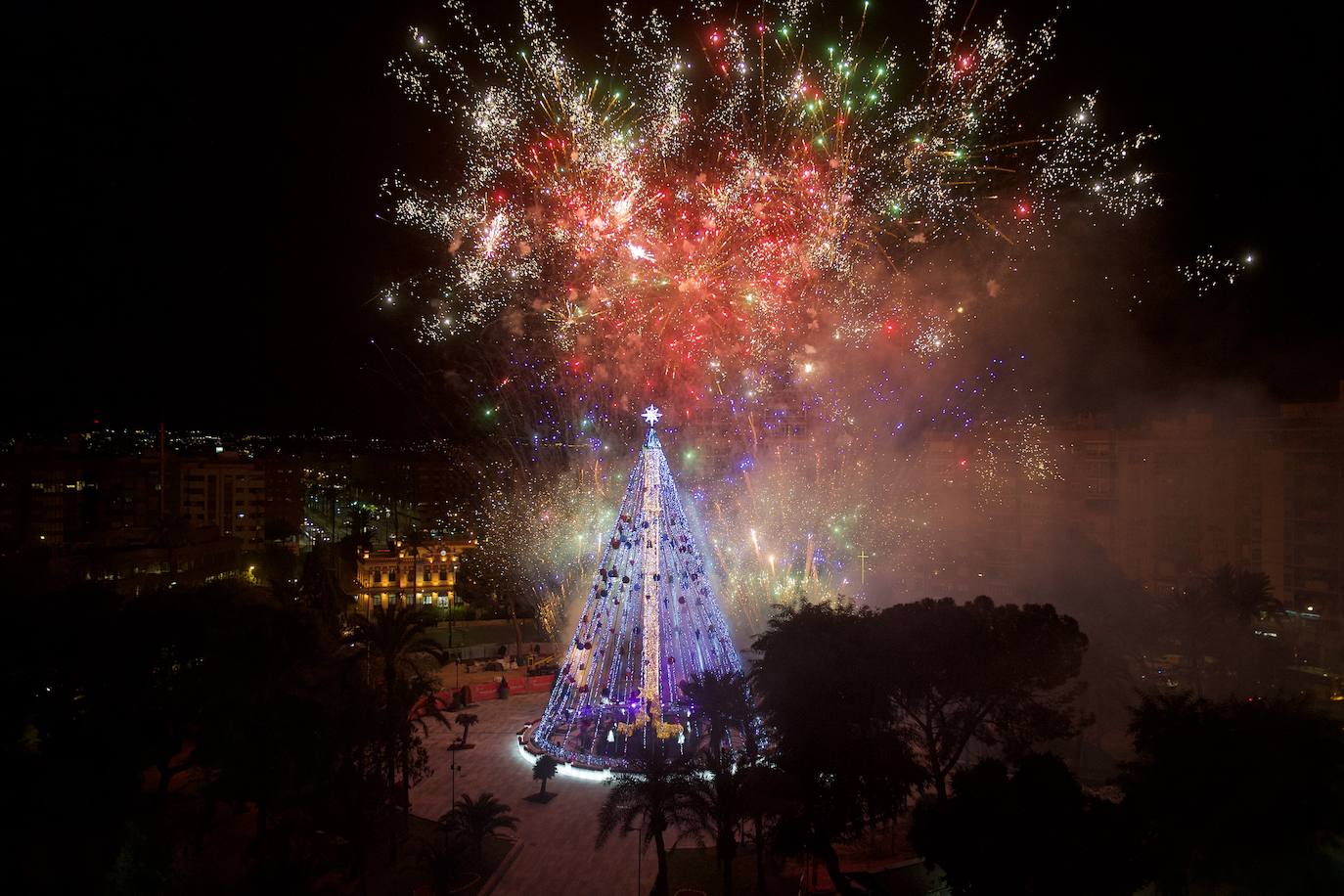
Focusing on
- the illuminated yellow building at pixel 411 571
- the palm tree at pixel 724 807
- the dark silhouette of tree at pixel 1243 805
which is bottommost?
the illuminated yellow building at pixel 411 571

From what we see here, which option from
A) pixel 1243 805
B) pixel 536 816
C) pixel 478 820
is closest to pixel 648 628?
pixel 536 816

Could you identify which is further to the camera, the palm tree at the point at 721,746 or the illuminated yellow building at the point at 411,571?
the illuminated yellow building at the point at 411,571

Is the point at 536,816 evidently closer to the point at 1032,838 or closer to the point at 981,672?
the point at 981,672

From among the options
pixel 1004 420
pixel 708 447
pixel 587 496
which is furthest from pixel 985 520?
pixel 587 496

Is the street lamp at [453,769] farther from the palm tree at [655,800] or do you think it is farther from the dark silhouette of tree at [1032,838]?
the dark silhouette of tree at [1032,838]

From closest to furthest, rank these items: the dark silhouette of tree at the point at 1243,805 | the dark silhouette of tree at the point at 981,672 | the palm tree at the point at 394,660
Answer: the dark silhouette of tree at the point at 1243,805 < the dark silhouette of tree at the point at 981,672 < the palm tree at the point at 394,660

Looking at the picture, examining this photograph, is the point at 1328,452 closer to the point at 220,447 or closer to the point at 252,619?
the point at 252,619

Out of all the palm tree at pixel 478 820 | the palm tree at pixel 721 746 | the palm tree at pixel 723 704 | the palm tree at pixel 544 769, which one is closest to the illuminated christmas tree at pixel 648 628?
the palm tree at pixel 544 769

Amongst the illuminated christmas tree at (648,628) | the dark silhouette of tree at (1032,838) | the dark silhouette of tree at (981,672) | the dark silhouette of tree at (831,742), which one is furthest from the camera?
the illuminated christmas tree at (648,628)
